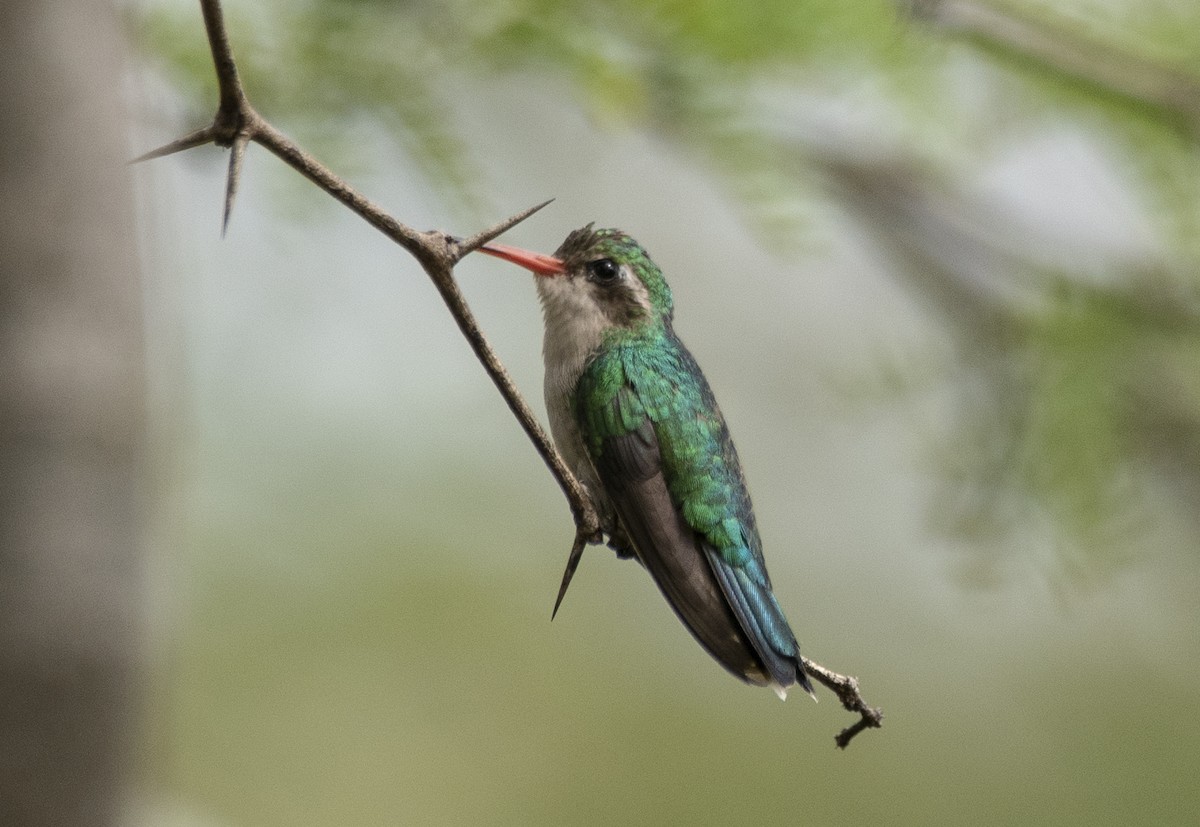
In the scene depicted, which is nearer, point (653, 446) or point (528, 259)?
point (528, 259)

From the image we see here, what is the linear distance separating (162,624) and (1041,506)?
297cm

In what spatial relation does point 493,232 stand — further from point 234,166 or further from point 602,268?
point 602,268

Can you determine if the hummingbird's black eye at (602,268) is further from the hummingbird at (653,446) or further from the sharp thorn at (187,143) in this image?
the sharp thorn at (187,143)

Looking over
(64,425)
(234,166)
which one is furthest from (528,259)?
(234,166)

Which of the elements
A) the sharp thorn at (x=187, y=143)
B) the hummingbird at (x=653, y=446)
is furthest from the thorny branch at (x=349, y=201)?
the hummingbird at (x=653, y=446)

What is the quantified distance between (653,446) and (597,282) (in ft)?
1.98

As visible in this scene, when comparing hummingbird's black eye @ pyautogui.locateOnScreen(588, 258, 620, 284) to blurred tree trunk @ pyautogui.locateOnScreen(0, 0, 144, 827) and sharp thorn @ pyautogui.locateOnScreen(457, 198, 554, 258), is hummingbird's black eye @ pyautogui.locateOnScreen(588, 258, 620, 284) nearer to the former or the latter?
blurred tree trunk @ pyautogui.locateOnScreen(0, 0, 144, 827)

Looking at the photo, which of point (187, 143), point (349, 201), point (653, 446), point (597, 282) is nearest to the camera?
point (349, 201)

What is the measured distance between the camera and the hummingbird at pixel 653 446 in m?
2.55

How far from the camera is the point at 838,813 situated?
8.89 metres

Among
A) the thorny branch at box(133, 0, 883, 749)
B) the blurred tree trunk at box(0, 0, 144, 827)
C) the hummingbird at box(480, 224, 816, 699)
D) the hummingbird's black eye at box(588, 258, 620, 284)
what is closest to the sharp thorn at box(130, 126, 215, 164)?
the thorny branch at box(133, 0, 883, 749)

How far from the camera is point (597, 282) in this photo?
352 centimetres

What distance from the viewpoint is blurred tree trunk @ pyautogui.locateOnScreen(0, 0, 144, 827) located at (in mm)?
3066

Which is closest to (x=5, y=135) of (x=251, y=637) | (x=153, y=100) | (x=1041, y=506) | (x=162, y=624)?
(x=153, y=100)
